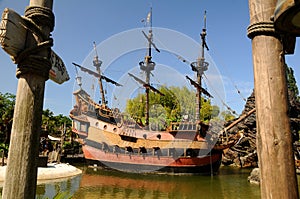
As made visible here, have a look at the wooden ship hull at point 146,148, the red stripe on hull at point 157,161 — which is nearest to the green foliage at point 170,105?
the wooden ship hull at point 146,148

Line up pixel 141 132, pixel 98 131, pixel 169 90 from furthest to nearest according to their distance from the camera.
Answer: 1. pixel 169 90
2. pixel 98 131
3. pixel 141 132

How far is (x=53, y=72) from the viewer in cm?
191

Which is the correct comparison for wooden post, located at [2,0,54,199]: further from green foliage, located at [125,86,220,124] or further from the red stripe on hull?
green foliage, located at [125,86,220,124]

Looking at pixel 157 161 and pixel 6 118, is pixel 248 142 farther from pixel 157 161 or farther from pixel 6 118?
pixel 6 118

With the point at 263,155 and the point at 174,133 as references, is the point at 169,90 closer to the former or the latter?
the point at 174,133

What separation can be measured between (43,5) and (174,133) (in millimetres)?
20243

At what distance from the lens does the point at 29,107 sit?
65.2 inches

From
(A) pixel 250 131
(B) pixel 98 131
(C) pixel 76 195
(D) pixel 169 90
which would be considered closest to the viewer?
(C) pixel 76 195

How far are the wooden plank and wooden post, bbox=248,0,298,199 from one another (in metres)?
1.64

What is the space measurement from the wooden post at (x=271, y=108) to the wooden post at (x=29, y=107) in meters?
1.52

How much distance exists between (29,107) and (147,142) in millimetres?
20868

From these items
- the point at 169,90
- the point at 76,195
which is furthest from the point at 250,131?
the point at 76,195

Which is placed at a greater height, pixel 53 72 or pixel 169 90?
pixel 169 90

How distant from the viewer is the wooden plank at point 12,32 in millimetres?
1528
